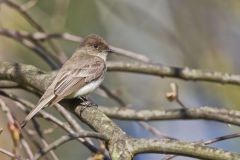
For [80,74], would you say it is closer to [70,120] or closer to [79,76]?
[79,76]

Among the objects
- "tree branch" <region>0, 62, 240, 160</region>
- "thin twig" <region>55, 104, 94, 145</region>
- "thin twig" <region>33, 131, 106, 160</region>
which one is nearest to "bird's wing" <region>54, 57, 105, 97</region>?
"thin twig" <region>55, 104, 94, 145</region>

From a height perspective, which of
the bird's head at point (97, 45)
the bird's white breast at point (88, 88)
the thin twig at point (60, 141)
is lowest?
the thin twig at point (60, 141)

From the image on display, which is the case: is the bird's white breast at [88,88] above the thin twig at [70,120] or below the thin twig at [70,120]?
above

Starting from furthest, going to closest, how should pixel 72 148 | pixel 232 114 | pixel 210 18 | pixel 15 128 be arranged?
1. pixel 72 148
2. pixel 210 18
3. pixel 232 114
4. pixel 15 128

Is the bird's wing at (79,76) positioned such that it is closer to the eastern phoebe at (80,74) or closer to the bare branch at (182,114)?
the eastern phoebe at (80,74)

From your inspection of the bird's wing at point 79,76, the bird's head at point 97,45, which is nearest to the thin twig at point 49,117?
the bird's wing at point 79,76

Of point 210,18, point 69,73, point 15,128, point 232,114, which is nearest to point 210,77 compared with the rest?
point 232,114

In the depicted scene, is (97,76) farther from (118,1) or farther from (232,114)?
(118,1)
